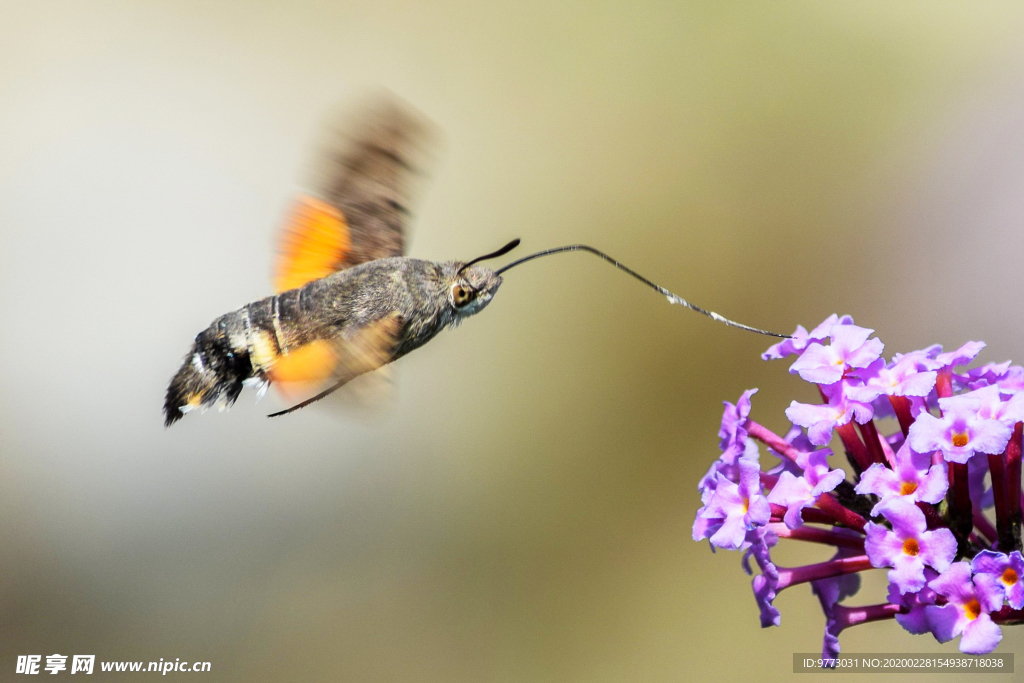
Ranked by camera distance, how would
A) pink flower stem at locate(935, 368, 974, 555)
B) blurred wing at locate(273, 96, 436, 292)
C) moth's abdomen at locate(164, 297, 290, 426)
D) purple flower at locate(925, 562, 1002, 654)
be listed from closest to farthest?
purple flower at locate(925, 562, 1002, 654), pink flower stem at locate(935, 368, 974, 555), moth's abdomen at locate(164, 297, 290, 426), blurred wing at locate(273, 96, 436, 292)

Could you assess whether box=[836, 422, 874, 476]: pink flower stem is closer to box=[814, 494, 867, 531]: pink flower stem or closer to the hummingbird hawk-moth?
box=[814, 494, 867, 531]: pink flower stem

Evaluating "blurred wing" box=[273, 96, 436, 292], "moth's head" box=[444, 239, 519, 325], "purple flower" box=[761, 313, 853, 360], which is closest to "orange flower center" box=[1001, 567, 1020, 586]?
"purple flower" box=[761, 313, 853, 360]

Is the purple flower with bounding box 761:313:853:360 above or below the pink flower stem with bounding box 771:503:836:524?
above

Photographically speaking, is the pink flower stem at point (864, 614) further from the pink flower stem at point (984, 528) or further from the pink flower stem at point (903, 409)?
the pink flower stem at point (903, 409)

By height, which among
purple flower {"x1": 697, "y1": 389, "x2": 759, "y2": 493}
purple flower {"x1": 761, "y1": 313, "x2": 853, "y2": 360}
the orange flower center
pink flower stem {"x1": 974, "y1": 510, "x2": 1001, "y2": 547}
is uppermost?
purple flower {"x1": 761, "y1": 313, "x2": 853, "y2": 360}

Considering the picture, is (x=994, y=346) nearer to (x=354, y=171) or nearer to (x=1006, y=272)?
(x=1006, y=272)

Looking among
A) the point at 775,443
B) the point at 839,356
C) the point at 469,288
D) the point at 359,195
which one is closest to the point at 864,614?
Result: the point at 775,443
